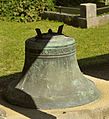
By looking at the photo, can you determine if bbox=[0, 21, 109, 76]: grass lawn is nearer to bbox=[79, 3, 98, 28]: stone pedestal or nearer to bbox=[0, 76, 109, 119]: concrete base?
bbox=[79, 3, 98, 28]: stone pedestal

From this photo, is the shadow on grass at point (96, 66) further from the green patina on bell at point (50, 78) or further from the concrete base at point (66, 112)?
the concrete base at point (66, 112)

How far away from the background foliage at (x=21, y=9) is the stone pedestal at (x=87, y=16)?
157 cm

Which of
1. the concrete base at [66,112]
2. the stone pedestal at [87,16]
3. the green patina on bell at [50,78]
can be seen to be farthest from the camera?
the stone pedestal at [87,16]

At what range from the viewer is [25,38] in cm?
1115

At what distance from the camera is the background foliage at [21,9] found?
1279cm

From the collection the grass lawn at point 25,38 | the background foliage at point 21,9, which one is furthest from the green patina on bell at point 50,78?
the background foliage at point 21,9

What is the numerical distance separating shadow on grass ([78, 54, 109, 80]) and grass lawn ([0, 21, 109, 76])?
78 millimetres

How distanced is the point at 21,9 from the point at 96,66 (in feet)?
17.5

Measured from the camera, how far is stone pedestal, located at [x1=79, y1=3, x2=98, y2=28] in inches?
472

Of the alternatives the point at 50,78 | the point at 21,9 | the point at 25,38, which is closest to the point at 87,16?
the point at 25,38

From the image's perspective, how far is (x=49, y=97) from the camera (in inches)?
202

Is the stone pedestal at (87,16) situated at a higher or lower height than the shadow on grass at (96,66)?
higher

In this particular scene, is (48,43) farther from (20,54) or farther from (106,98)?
(20,54)

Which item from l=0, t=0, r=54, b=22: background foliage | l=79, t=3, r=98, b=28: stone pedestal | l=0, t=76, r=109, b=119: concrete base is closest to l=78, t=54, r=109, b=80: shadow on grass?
l=0, t=76, r=109, b=119: concrete base
